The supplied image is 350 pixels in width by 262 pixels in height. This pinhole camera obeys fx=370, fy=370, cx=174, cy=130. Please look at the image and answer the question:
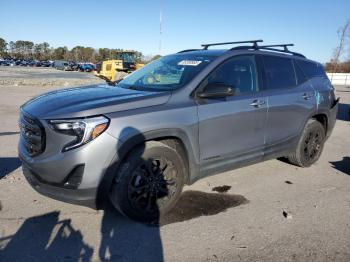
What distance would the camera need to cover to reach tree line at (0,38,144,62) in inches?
4589

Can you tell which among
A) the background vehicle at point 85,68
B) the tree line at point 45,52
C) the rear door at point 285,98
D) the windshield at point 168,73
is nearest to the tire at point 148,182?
the windshield at point 168,73

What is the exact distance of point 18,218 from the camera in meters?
3.93

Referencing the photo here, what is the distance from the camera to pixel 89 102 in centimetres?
376

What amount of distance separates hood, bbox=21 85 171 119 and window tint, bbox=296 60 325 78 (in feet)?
9.42

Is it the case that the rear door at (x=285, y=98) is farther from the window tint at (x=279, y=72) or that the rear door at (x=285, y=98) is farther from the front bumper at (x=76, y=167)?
the front bumper at (x=76, y=167)

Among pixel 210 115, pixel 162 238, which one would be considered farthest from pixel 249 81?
pixel 162 238

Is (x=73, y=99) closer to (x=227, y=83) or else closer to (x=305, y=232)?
(x=227, y=83)

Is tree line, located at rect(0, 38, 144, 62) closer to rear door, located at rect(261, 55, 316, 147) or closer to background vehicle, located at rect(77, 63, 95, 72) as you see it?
background vehicle, located at rect(77, 63, 95, 72)

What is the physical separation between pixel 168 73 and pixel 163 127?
1.15 m

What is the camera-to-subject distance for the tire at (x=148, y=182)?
3734 millimetres

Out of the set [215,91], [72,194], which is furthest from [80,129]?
[215,91]

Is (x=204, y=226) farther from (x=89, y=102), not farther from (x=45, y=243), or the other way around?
(x=89, y=102)

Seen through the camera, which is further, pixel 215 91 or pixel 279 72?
pixel 279 72

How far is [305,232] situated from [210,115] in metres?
1.61
